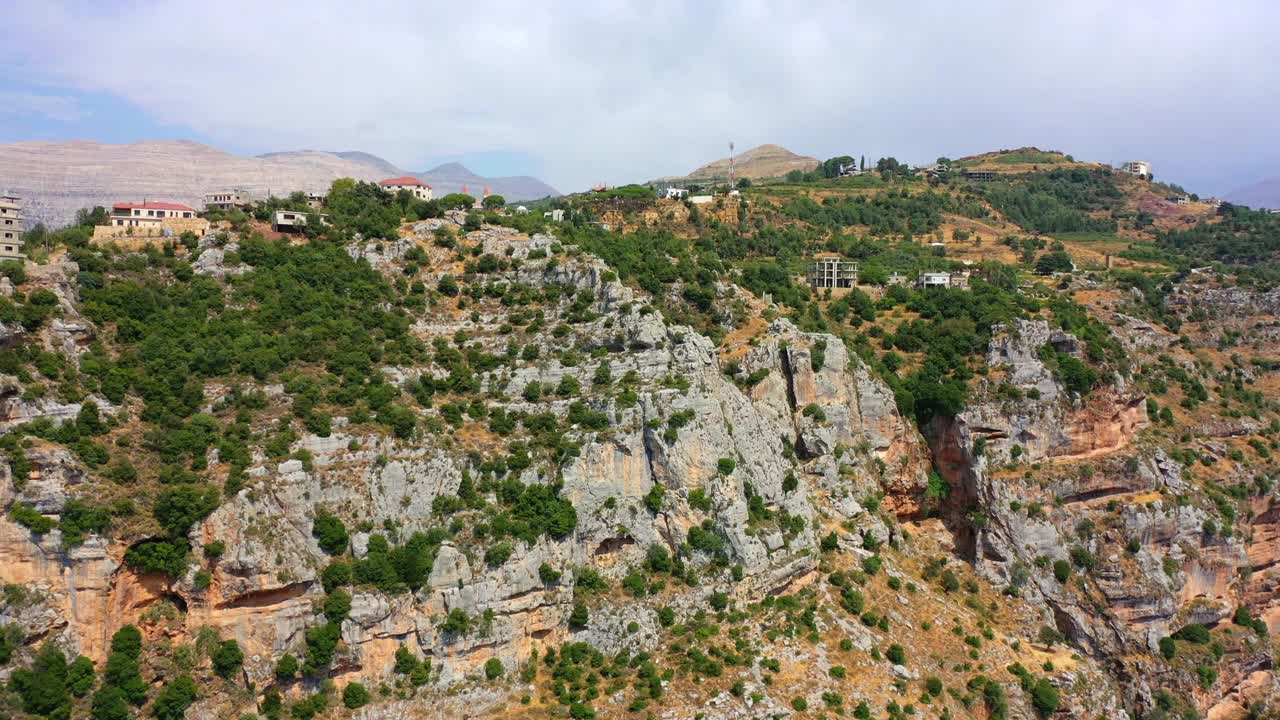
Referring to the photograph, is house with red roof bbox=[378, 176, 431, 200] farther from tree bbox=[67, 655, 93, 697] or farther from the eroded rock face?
tree bbox=[67, 655, 93, 697]

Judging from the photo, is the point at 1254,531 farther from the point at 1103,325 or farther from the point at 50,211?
the point at 50,211

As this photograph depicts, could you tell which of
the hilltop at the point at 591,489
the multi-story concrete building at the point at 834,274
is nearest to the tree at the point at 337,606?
the hilltop at the point at 591,489

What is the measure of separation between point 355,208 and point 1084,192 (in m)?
137

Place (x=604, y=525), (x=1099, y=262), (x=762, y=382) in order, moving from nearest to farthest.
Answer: (x=604, y=525)
(x=762, y=382)
(x=1099, y=262)

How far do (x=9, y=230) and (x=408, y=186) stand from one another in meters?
36.4

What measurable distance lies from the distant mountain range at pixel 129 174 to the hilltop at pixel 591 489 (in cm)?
1826

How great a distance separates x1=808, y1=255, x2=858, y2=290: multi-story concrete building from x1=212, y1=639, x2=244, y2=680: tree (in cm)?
6347

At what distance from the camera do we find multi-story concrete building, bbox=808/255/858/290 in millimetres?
87688

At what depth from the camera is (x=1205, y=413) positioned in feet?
250

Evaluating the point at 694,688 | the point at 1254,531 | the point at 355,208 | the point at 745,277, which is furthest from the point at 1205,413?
the point at 355,208

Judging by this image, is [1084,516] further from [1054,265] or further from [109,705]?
[109,705]

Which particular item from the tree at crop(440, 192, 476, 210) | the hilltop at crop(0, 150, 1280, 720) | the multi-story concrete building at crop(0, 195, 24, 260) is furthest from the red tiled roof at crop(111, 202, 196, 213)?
the tree at crop(440, 192, 476, 210)

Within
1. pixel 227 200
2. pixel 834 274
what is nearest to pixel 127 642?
pixel 227 200

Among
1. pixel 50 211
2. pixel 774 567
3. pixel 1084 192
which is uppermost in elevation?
pixel 1084 192
